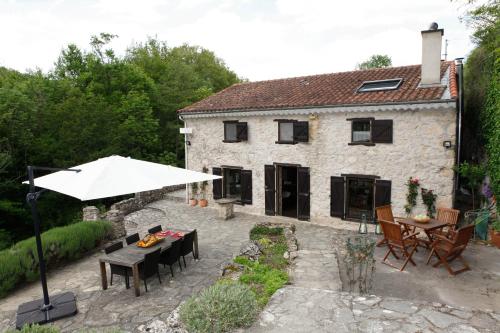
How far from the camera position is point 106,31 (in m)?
23.4

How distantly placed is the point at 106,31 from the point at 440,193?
77.9ft

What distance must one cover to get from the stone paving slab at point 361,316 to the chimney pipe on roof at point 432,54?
24.5 ft

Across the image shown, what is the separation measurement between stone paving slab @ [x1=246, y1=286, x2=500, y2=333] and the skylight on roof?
777cm

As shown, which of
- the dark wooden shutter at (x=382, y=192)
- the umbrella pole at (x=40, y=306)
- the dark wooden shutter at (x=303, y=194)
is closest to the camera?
the umbrella pole at (x=40, y=306)

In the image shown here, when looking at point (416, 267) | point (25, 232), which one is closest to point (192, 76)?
point (25, 232)

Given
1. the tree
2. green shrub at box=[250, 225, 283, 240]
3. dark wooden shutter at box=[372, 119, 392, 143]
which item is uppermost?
the tree

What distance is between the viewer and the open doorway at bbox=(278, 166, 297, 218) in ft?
41.6

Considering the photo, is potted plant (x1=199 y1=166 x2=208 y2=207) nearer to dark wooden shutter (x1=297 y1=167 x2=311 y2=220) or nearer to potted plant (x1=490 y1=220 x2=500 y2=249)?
dark wooden shutter (x1=297 y1=167 x2=311 y2=220)

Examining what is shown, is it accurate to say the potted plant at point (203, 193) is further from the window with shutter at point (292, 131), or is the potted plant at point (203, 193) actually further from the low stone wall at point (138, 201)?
the window with shutter at point (292, 131)

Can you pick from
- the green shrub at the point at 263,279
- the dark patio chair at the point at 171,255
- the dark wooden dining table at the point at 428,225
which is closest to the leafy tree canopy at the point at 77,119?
the dark patio chair at the point at 171,255

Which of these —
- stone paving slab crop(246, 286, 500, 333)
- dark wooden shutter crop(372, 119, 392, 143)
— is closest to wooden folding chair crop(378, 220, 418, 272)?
stone paving slab crop(246, 286, 500, 333)

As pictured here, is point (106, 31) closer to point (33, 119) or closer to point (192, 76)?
point (192, 76)

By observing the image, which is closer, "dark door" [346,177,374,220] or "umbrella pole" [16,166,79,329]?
"umbrella pole" [16,166,79,329]

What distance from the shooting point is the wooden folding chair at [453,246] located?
6.45 metres
